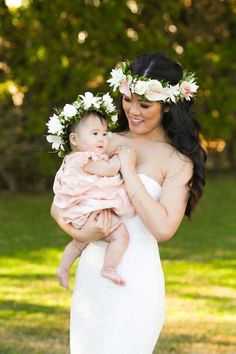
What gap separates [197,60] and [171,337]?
12.0 metres

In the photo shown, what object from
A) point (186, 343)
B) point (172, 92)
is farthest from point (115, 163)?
point (186, 343)

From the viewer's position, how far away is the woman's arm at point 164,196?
3959 millimetres

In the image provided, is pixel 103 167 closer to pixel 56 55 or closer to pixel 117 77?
pixel 117 77

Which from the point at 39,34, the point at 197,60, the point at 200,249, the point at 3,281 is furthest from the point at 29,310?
the point at 197,60

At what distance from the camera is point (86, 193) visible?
4035 millimetres

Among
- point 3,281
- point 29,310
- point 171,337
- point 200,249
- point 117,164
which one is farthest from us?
point 200,249

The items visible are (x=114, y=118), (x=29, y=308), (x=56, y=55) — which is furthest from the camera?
(x=56, y=55)

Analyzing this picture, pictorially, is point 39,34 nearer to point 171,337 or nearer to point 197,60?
point 197,60

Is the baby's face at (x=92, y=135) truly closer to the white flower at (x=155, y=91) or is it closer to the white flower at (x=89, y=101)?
the white flower at (x=89, y=101)

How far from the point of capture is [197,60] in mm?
18828

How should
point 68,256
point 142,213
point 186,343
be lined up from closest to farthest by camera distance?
point 142,213, point 68,256, point 186,343

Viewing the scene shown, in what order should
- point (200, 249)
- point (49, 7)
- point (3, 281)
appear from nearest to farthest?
point (3, 281), point (200, 249), point (49, 7)

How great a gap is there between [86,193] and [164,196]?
31cm

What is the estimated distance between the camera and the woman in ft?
13.2
